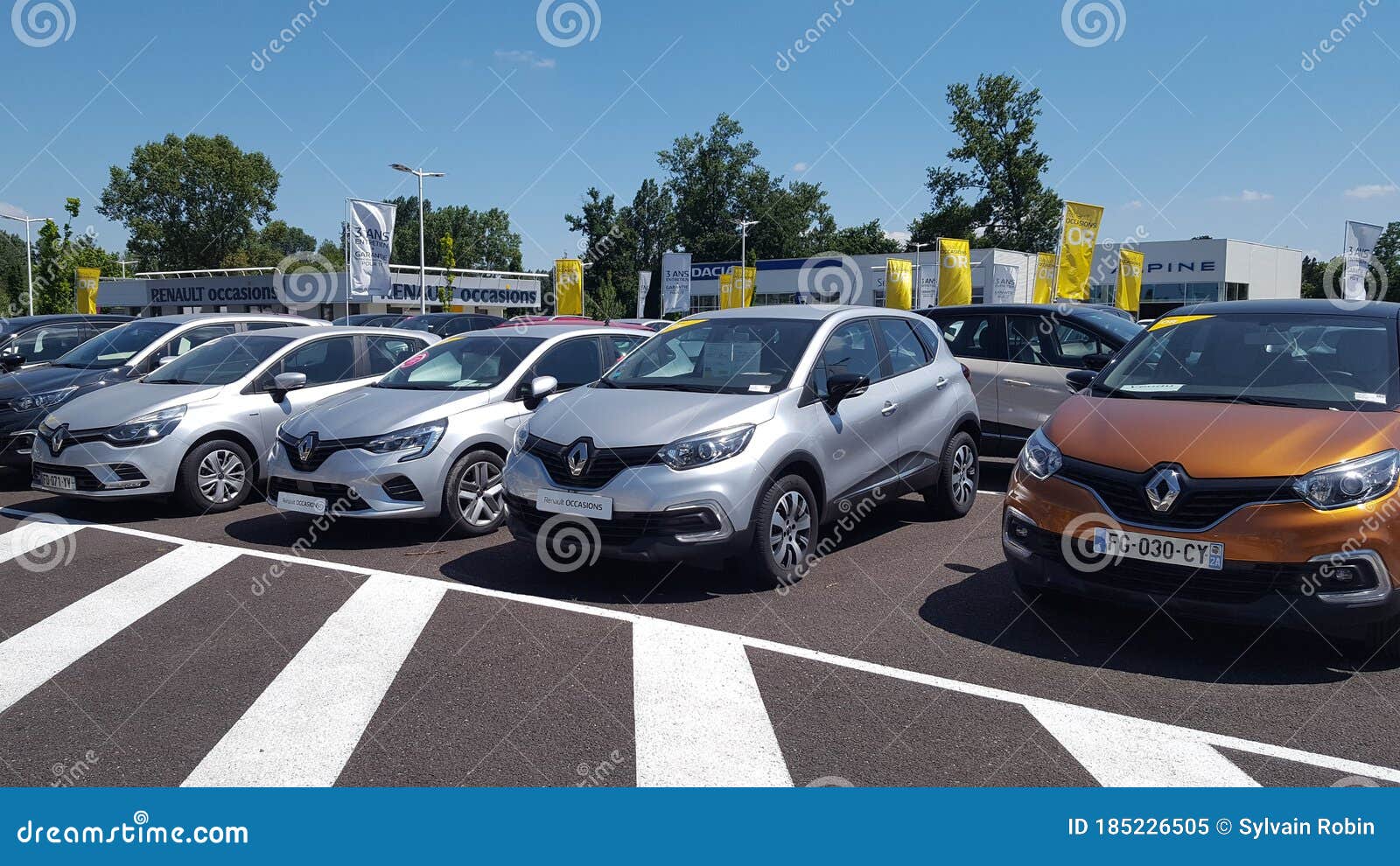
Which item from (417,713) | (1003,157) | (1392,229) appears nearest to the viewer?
(417,713)

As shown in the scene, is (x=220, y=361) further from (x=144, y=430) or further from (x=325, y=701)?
(x=325, y=701)

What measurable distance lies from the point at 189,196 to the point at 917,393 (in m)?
94.3

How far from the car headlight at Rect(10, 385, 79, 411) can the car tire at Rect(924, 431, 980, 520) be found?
28.4 ft

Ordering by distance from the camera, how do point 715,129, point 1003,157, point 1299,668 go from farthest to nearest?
point 715,129
point 1003,157
point 1299,668

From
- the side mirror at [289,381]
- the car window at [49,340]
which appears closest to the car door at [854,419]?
the side mirror at [289,381]

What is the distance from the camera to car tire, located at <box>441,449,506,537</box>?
25.2 feet

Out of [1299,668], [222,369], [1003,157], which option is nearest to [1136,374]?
[1299,668]

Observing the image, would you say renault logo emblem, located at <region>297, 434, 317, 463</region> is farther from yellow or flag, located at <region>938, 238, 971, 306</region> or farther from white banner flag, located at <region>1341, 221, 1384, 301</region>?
white banner flag, located at <region>1341, 221, 1384, 301</region>

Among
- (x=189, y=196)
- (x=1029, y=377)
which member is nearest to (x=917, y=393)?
(x=1029, y=377)

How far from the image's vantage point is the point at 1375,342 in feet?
18.5

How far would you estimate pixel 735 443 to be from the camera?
6.06 meters

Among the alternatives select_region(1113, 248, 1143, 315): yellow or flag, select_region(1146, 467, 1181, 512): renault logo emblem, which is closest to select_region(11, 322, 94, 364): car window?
select_region(1146, 467, 1181, 512): renault logo emblem

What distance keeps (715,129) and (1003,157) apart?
27.1m

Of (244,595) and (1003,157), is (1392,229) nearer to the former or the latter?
(1003,157)
